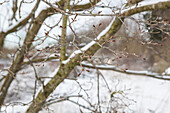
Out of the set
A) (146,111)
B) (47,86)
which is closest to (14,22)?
(47,86)

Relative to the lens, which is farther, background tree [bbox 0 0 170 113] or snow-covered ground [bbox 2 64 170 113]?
snow-covered ground [bbox 2 64 170 113]

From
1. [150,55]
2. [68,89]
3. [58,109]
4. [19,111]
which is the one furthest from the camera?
[150,55]

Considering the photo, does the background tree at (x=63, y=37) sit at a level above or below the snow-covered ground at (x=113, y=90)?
above

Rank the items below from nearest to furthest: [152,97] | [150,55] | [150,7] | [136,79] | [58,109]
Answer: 1. [150,7]
2. [58,109]
3. [152,97]
4. [136,79]
5. [150,55]

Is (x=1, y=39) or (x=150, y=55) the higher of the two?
(x=1, y=39)

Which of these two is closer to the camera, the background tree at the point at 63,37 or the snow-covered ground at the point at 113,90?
the background tree at the point at 63,37

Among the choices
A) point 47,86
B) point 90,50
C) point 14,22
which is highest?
point 14,22

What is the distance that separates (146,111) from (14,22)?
14.7ft

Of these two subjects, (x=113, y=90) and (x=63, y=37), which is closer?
(x=63, y=37)

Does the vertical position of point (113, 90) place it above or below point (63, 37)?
below

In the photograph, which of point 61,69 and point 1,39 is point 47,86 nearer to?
point 61,69

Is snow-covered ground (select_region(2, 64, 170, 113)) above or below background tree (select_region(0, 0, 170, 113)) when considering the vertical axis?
below

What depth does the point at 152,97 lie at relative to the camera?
5.75 metres

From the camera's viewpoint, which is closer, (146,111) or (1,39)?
(1,39)
